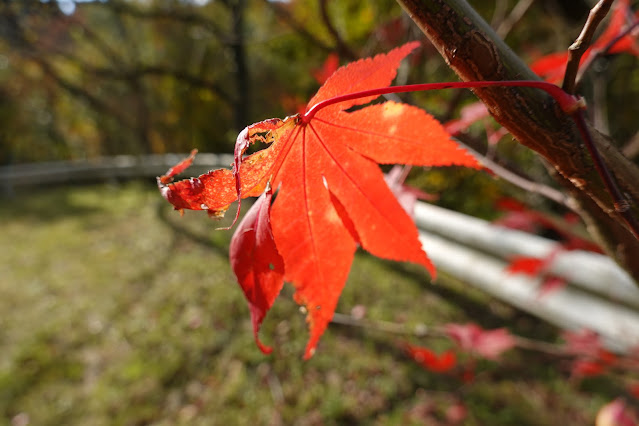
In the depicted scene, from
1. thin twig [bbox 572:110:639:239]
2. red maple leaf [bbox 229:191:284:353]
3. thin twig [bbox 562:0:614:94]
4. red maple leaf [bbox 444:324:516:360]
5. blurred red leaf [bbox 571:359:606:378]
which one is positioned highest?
thin twig [bbox 562:0:614:94]

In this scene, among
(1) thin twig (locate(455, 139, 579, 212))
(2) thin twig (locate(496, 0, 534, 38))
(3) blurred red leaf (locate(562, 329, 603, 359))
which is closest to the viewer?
(1) thin twig (locate(455, 139, 579, 212))

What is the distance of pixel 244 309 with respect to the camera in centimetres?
238

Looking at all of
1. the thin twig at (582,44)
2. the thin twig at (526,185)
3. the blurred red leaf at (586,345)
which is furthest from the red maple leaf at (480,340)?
the thin twig at (582,44)

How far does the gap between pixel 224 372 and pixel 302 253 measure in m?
1.75

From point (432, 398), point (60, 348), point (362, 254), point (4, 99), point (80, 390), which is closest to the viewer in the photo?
point (432, 398)

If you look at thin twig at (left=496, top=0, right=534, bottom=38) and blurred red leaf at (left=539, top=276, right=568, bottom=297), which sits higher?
thin twig at (left=496, top=0, right=534, bottom=38)

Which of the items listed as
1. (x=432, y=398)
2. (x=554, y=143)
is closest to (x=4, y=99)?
(x=432, y=398)

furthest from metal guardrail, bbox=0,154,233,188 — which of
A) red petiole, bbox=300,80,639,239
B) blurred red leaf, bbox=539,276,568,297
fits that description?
red petiole, bbox=300,80,639,239

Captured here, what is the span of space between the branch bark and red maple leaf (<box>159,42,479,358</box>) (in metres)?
0.06

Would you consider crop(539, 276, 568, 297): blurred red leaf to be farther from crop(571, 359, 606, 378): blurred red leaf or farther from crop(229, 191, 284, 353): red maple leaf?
crop(229, 191, 284, 353): red maple leaf

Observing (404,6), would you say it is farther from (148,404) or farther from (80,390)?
(80,390)

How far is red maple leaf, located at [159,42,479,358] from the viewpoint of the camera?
0.32 metres

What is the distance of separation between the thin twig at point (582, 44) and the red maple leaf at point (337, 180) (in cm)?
10

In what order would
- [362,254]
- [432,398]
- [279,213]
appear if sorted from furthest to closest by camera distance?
[362,254] → [432,398] → [279,213]
